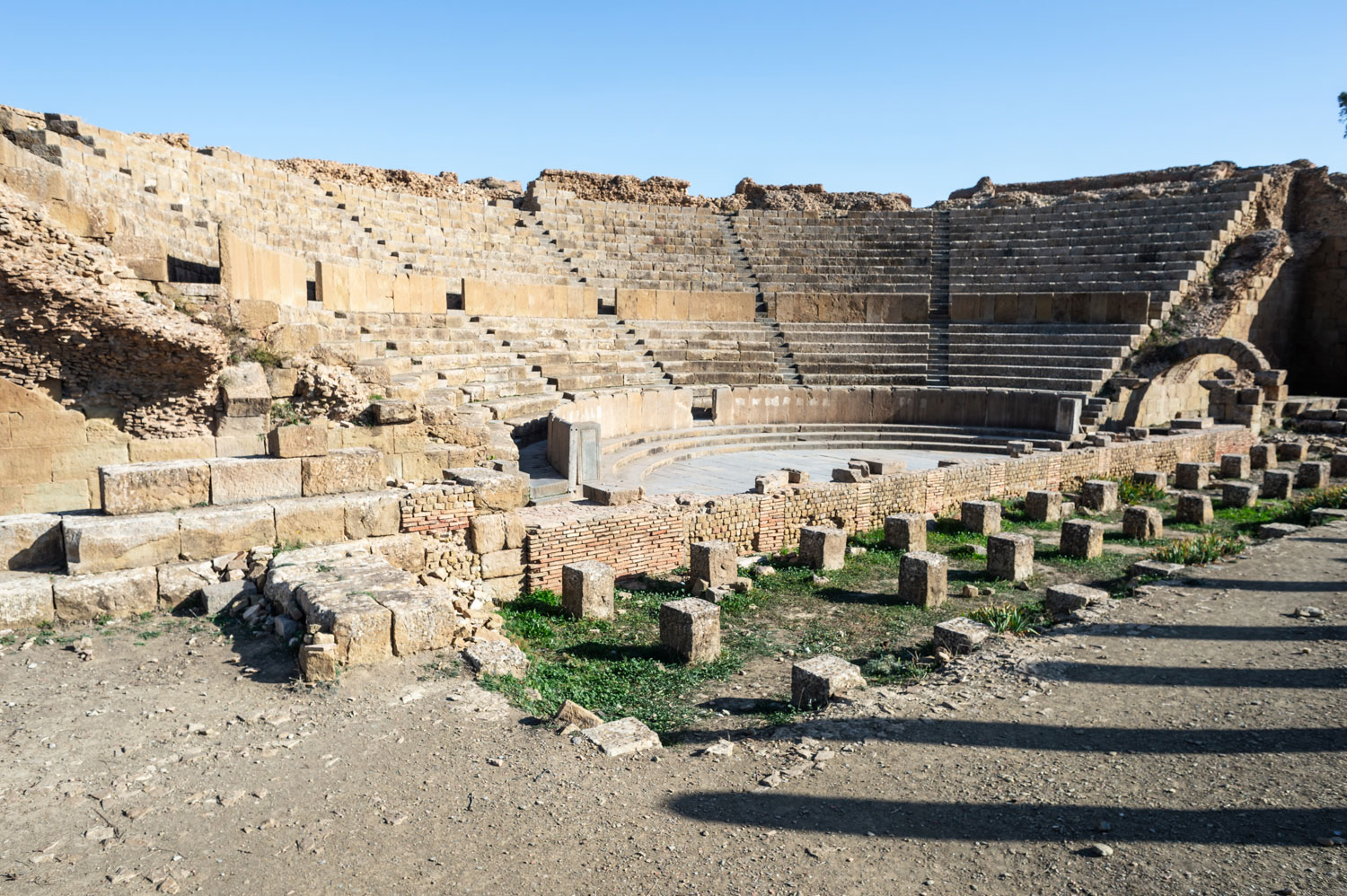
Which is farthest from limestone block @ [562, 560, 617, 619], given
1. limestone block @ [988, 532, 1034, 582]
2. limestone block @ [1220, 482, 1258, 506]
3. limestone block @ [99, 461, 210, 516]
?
limestone block @ [1220, 482, 1258, 506]

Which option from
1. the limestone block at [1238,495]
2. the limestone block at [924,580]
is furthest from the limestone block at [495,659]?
the limestone block at [1238,495]

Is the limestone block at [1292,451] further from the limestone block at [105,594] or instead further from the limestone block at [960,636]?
the limestone block at [105,594]

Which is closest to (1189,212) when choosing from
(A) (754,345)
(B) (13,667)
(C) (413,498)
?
(A) (754,345)

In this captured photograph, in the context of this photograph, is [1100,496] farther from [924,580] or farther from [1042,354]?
[1042,354]

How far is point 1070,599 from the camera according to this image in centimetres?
784

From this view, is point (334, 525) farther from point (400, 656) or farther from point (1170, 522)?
point (1170, 522)

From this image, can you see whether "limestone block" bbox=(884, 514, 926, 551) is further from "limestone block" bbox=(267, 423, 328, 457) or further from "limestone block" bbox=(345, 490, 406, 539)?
"limestone block" bbox=(267, 423, 328, 457)

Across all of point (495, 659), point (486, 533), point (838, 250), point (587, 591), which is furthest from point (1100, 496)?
point (838, 250)

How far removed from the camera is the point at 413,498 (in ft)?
25.5

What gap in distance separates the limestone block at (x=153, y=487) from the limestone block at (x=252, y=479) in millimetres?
97

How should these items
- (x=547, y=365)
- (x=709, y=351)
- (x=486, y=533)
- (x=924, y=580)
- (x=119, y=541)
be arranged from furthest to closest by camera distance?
(x=709, y=351), (x=547, y=365), (x=924, y=580), (x=486, y=533), (x=119, y=541)

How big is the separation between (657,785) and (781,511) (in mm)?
6633

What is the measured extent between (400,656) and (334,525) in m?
2.20

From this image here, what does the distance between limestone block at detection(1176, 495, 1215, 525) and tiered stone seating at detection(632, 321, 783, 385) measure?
Result: 10369mm
